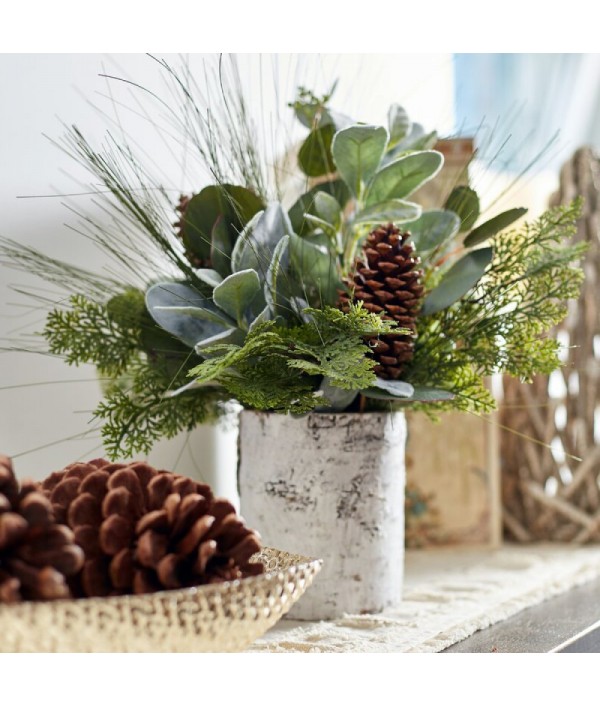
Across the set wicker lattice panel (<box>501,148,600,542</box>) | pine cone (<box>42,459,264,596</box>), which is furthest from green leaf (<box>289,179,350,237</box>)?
wicker lattice panel (<box>501,148,600,542</box>)

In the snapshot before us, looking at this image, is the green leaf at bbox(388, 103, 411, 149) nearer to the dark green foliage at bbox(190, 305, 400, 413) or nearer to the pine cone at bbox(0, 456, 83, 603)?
the dark green foliage at bbox(190, 305, 400, 413)

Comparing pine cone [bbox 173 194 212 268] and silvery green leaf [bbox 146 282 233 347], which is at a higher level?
pine cone [bbox 173 194 212 268]

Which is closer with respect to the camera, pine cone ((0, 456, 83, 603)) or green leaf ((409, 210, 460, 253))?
pine cone ((0, 456, 83, 603))

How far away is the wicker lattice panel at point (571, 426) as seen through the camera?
2.68 ft

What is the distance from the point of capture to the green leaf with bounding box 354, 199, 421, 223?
0.52m

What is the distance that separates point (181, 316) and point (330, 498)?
147mm

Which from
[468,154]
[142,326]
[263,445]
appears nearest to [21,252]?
[142,326]

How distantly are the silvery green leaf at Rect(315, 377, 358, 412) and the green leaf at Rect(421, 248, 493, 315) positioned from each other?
7 cm

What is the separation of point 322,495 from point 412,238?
182 mm

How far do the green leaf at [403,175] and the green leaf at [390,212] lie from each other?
0.01 metres

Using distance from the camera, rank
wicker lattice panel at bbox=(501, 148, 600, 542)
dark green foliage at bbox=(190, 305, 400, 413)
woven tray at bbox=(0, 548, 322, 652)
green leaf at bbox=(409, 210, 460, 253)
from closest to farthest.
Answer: woven tray at bbox=(0, 548, 322, 652) < dark green foliage at bbox=(190, 305, 400, 413) < green leaf at bbox=(409, 210, 460, 253) < wicker lattice panel at bbox=(501, 148, 600, 542)

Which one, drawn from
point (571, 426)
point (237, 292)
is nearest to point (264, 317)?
point (237, 292)

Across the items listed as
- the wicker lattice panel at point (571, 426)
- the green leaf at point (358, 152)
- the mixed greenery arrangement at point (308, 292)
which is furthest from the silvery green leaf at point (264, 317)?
the wicker lattice panel at point (571, 426)

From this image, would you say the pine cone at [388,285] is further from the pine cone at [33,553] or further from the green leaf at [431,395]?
the pine cone at [33,553]
